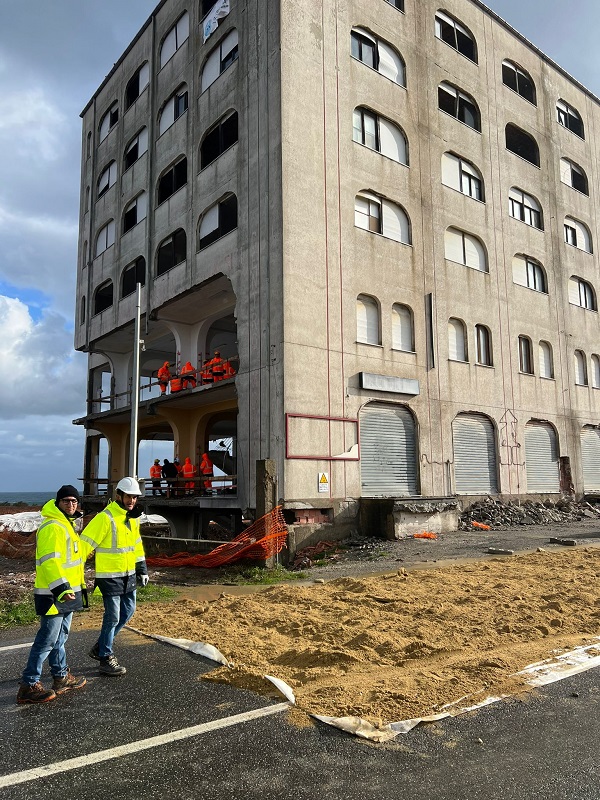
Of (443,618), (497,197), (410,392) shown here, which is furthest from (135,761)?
(497,197)

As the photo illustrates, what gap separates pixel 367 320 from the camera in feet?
68.1

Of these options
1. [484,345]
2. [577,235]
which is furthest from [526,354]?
[577,235]

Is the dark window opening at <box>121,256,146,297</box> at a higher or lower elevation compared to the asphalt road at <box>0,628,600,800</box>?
higher

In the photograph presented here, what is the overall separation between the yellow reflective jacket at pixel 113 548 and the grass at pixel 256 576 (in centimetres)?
602

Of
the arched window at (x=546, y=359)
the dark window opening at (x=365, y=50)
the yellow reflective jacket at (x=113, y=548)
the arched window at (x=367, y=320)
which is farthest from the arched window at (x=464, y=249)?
the yellow reflective jacket at (x=113, y=548)

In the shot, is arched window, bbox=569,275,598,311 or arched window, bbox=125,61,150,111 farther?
arched window, bbox=569,275,598,311

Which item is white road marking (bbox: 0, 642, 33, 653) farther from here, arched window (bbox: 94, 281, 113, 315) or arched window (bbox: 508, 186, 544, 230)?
arched window (bbox: 508, 186, 544, 230)

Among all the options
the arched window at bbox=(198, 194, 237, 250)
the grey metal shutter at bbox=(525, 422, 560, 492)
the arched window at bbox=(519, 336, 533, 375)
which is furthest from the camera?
the arched window at bbox=(519, 336, 533, 375)

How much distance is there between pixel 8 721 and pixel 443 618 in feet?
16.4

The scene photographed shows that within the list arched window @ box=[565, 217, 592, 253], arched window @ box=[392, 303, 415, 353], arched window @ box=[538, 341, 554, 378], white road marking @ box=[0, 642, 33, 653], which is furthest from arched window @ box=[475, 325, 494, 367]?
white road marking @ box=[0, 642, 33, 653]

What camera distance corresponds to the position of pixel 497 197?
88.3 ft

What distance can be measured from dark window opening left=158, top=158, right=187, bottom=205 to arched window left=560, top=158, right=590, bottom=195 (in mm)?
19022

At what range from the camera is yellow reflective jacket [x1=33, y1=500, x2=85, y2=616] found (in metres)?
5.67

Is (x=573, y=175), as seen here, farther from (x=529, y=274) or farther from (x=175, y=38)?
(x=175, y=38)
